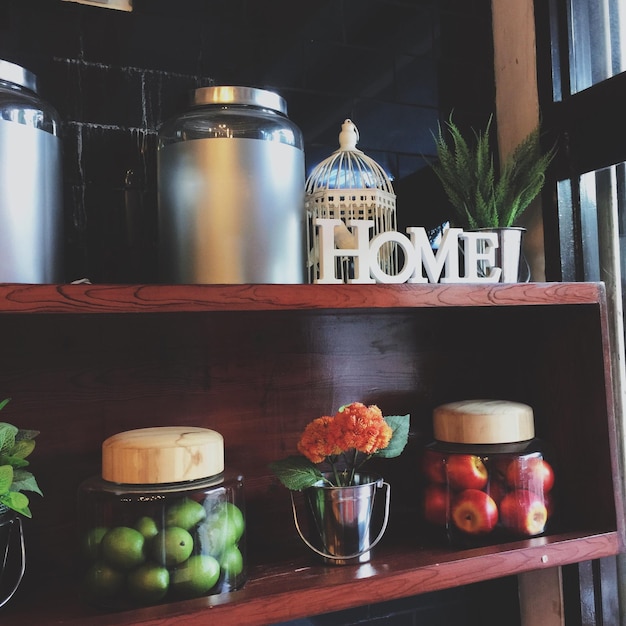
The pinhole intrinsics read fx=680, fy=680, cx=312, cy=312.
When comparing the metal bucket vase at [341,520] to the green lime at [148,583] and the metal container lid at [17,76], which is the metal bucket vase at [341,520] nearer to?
the green lime at [148,583]

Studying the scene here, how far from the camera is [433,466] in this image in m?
1.25

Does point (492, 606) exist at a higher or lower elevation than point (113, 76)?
lower

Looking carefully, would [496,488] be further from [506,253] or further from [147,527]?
[147,527]

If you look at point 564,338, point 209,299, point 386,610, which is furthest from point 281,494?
point 564,338

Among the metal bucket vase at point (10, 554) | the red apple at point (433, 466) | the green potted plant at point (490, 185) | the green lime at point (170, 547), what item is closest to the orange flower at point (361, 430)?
the red apple at point (433, 466)

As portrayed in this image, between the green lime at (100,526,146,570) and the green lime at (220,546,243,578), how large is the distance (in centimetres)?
12

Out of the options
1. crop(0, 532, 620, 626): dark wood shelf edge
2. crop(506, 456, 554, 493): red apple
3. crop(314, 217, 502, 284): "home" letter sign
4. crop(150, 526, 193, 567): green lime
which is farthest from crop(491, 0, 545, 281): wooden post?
crop(150, 526, 193, 567): green lime

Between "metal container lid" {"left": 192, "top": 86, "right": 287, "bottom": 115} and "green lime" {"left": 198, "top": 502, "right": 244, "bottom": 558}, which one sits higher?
"metal container lid" {"left": 192, "top": 86, "right": 287, "bottom": 115}

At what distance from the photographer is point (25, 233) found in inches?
38.8

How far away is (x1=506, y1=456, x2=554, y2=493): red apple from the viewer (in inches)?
47.3

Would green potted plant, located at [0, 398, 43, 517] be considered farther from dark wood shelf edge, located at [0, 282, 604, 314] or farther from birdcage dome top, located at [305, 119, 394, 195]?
birdcage dome top, located at [305, 119, 394, 195]

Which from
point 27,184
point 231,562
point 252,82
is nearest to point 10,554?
point 231,562

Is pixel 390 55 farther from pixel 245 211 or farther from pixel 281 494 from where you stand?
pixel 281 494

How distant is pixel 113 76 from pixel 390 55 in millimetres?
608
